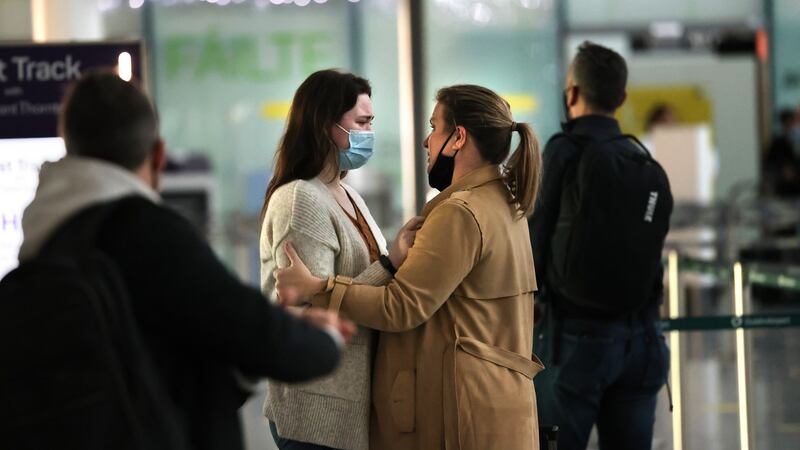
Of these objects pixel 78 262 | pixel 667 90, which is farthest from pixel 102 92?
pixel 667 90

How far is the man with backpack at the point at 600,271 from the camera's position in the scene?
4.27 meters

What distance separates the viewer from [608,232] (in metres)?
4.27

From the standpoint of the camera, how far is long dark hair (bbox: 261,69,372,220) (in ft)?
11.5

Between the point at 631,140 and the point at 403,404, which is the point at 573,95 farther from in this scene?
the point at 403,404

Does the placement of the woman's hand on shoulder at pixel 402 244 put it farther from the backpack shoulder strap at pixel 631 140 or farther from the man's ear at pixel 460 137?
the backpack shoulder strap at pixel 631 140

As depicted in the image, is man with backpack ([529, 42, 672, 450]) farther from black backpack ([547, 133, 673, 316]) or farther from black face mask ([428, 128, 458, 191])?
black face mask ([428, 128, 458, 191])

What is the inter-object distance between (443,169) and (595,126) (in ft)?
3.16

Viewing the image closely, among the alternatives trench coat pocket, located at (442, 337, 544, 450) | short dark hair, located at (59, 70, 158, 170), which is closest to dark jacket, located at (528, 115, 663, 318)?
trench coat pocket, located at (442, 337, 544, 450)

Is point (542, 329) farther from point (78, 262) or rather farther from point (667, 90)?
point (667, 90)

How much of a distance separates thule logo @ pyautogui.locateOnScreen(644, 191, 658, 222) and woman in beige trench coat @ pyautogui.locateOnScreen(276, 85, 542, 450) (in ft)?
2.89

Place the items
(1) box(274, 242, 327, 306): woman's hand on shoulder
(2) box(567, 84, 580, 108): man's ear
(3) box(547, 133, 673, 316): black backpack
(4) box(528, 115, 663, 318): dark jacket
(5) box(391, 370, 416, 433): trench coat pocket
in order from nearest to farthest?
1. (1) box(274, 242, 327, 306): woman's hand on shoulder
2. (5) box(391, 370, 416, 433): trench coat pocket
3. (3) box(547, 133, 673, 316): black backpack
4. (4) box(528, 115, 663, 318): dark jacket
5. (2) box(567, 84, 580, 108): man's ear

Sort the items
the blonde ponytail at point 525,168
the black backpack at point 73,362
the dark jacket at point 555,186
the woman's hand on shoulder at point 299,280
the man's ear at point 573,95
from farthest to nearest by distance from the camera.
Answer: the man's ear at point 573,95 → the dark jacket at point 555,186 → the blonde ponytail at point 525,168 → the woman's hand on shoulder at point 299,280 → the black backpack at point 73,362

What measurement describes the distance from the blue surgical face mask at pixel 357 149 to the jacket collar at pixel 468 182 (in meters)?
0.22

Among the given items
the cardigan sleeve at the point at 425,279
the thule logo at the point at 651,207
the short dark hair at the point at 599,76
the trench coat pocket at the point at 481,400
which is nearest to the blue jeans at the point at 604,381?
the thule logo at the point at 651,207
